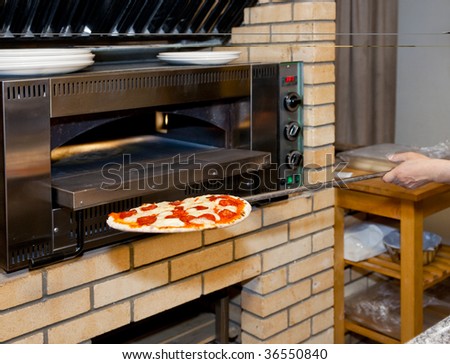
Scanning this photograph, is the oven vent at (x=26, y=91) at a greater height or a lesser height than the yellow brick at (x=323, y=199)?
greater

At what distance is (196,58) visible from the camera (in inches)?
71.0

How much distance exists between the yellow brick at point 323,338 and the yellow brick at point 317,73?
0.87m

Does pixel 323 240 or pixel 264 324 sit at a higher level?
pixel 323 240

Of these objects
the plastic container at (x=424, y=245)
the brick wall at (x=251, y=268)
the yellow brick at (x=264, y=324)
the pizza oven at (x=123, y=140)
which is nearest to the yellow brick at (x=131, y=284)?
the brick wall at (x=251, y=268)

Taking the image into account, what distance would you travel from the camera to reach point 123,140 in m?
1.91

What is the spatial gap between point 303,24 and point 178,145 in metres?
0.54

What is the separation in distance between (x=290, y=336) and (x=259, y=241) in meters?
0.38

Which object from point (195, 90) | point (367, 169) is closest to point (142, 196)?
point (195, 90)

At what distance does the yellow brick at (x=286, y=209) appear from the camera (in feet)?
6.54

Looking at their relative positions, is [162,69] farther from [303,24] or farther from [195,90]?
[303,24]

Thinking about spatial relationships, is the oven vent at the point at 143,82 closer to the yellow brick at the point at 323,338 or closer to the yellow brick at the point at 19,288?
the yellow brick at the point at 19,288

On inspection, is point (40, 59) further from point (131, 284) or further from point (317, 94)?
point (317, 94)

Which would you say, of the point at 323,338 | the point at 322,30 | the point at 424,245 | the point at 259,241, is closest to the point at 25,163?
the point at 259,241

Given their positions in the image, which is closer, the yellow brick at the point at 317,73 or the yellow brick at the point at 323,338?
the yellow brick at the point at 317,73
